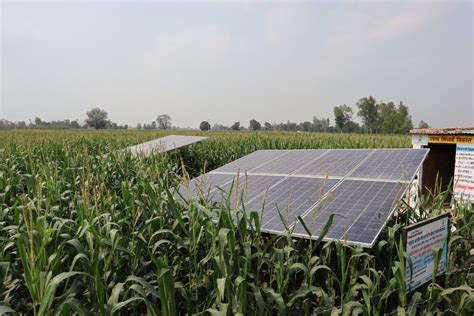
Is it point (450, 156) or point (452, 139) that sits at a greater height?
point (452, 139)

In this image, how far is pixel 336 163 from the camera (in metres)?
5.12

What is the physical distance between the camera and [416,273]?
235 cm

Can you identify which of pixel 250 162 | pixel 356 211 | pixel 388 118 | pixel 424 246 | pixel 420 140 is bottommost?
pixel 424 246

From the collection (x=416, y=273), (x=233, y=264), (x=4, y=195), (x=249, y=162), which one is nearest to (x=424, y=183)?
(x=249, y=162)

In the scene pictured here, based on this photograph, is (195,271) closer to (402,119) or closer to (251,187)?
(251,187)

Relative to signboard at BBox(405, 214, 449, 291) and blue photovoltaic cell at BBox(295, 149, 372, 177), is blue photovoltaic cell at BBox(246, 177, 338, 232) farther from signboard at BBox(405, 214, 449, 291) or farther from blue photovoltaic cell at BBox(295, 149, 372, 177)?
signboard at BBox(405, 214, 449, 291)

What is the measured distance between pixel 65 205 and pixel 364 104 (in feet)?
217

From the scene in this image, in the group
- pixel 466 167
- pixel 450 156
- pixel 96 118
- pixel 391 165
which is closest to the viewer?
pixel 391 165

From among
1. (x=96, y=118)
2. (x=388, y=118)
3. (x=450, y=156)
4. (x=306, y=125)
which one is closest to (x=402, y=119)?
(x=388, y=118)

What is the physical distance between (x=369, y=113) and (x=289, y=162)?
208 feet

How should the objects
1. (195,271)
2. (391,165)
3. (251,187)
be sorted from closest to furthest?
(195,271) → (251,187) → (391,165)

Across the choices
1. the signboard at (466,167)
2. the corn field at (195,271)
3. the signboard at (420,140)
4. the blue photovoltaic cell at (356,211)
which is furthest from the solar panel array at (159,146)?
the signboard at (466,167)

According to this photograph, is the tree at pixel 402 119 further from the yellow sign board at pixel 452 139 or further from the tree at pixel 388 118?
the yellow sign board at pixel 452 139

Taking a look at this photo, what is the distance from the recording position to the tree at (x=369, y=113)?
6209 centimetres
